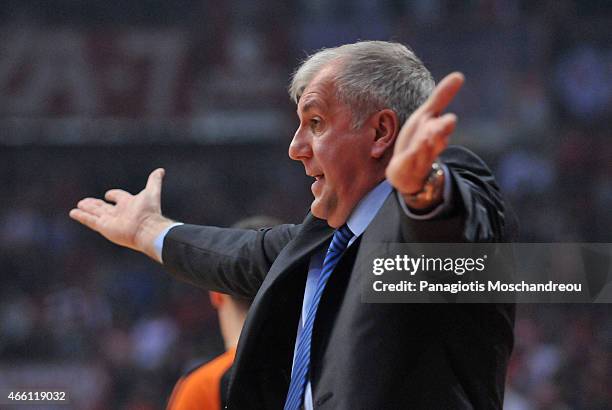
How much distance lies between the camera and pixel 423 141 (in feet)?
4.72

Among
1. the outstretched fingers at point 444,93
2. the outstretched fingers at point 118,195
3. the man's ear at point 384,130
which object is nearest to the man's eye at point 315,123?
the man's ear at point 384,130

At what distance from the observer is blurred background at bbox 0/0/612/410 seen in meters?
7.51

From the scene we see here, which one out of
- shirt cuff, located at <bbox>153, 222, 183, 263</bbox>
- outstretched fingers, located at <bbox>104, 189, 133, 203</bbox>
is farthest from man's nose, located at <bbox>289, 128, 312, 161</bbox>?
outstretched fingers, located at <bbox>104, 189, 133, 203</bbox>

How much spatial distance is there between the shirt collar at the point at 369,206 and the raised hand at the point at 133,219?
0.70 m

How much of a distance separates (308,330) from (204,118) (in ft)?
20.9

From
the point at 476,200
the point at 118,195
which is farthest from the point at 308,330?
the point at 118,195

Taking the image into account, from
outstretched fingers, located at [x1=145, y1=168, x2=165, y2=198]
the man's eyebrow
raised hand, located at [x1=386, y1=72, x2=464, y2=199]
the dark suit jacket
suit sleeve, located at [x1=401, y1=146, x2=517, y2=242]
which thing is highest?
the man's eyebrow

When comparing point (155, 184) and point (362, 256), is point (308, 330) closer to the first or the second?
point (362, 256)

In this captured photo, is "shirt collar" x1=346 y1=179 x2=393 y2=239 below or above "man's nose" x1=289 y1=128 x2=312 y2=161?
below

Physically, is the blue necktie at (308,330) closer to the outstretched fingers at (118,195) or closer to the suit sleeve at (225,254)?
the suit sleeve at (225,254)

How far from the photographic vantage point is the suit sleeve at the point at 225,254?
2.23m

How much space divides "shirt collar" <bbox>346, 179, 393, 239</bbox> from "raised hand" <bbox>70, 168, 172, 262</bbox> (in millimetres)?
698

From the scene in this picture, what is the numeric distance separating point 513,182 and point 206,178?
251 centimetres

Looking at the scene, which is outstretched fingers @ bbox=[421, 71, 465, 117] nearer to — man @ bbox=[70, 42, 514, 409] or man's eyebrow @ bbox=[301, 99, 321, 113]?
man @ bbox=[70, 42, 514, 409]
